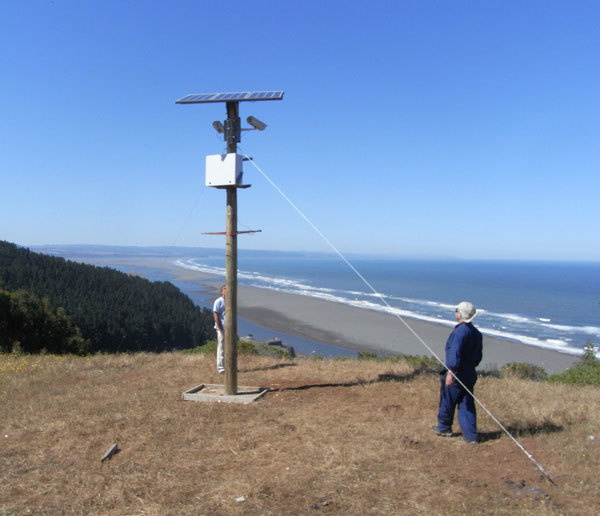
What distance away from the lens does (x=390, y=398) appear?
8.48m

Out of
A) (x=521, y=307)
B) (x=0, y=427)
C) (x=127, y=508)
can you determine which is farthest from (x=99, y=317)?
(x=521, y=307)

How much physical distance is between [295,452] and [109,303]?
47.7 metres

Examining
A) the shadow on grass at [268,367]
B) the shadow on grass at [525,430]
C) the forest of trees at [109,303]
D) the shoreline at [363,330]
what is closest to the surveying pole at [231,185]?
the shadow on grass at [268,367]

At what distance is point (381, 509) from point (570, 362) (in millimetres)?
29317

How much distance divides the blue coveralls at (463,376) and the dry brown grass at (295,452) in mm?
267

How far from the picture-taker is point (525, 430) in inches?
265

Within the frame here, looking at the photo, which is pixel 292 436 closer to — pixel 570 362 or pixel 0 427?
pixel 0 427

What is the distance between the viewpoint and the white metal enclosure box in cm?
830

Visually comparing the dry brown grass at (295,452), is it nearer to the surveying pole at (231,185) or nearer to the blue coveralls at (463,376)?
the blue coveralls at (463,376)

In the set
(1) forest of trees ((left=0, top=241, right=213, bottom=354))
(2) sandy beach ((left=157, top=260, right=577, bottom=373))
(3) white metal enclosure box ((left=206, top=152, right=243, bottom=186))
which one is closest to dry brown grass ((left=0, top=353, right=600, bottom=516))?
(3) white metal enclosure box ((left=206, top=152, right=243, bottom=186))

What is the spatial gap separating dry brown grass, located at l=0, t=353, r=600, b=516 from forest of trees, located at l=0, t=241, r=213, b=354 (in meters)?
32.2

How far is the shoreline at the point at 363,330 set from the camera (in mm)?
30862

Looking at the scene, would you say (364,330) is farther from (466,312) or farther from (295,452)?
(295,452)

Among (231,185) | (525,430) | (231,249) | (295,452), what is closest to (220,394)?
(231,249)
